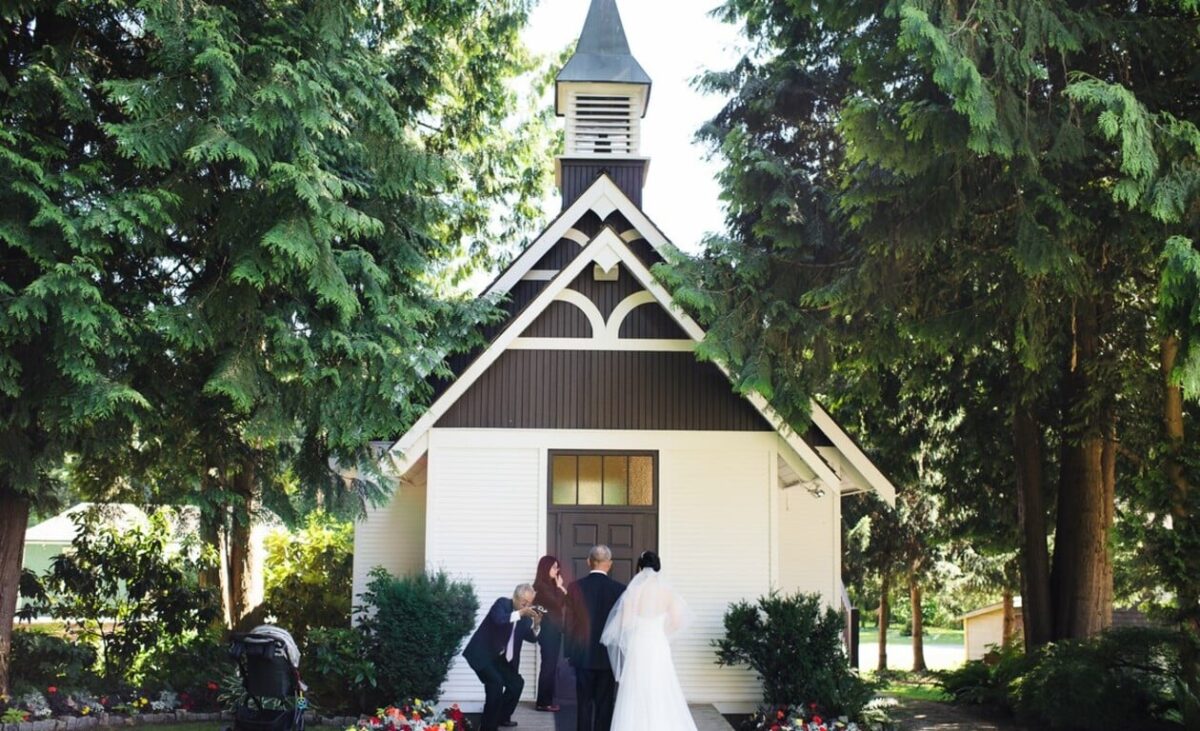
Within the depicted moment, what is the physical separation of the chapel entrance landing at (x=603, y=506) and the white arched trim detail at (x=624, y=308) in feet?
5.03

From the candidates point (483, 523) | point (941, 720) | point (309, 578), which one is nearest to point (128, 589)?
point (309, 578)

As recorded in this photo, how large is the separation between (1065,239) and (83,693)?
37.3ft

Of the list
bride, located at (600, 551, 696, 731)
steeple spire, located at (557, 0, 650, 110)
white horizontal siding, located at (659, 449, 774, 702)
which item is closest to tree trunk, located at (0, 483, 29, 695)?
bride, located at (600, 551, 696, 731)

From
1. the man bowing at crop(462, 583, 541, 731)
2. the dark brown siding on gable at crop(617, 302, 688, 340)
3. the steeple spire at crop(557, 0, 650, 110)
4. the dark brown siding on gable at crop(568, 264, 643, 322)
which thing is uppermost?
the steeple spire at crop(557, 0, 650, 110)

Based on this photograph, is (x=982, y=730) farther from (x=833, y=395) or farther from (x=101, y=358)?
(x=101, y=358)

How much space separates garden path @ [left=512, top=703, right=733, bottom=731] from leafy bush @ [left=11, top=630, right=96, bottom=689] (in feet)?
16.7

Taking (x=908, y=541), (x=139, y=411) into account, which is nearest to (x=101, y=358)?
(x=139, y=411)

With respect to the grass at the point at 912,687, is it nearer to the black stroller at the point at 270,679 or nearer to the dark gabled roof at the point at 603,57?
the dark gabled roof at the point at 603,57

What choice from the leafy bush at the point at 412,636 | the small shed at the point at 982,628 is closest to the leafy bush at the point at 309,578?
the leafy bush at the point at 412,636

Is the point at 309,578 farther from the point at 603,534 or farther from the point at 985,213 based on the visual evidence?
the point at 985,213

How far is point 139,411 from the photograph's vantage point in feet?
35.6

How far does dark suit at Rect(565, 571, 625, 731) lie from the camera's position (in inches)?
410

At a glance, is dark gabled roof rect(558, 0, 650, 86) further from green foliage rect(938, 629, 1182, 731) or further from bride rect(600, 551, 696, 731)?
green foliage rect(938, 629, 1182, 731)

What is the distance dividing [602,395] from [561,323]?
1.05 metres
